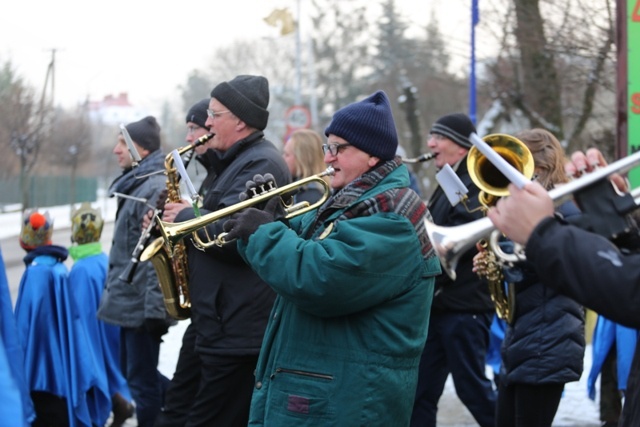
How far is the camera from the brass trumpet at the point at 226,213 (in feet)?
13.0

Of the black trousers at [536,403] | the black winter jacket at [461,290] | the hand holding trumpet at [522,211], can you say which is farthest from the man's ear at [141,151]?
the hand holding trumpet at [522,211]

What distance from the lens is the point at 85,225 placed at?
6766mm

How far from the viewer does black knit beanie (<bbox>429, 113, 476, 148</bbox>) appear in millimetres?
5629

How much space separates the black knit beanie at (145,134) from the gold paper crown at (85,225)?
0.74 m

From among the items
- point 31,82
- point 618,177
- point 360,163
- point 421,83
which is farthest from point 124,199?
point 421,83

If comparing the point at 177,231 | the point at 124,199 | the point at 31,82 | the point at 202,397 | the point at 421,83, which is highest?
the point at 177,231

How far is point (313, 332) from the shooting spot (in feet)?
11.4

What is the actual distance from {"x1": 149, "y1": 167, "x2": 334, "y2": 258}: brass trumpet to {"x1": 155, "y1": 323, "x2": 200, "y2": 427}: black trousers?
692mm

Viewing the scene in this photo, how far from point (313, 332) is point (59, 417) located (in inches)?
130

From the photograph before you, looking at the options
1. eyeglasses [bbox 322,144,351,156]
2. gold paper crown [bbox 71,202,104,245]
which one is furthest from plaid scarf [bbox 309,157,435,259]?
gold paper crown [bbox 71,202,104,245]

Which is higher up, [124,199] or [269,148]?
[269,148]

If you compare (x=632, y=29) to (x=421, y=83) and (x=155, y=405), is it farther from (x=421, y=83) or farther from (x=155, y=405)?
(x=421, y=83)

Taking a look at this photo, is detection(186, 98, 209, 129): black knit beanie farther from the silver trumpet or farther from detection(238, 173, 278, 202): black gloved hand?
the silver trumpet

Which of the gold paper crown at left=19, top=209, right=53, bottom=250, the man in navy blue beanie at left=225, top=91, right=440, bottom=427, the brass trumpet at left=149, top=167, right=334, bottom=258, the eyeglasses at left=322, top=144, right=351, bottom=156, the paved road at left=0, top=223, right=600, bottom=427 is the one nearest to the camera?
the man in navy blue beanie at left=225, top=91, right=440, bottom=427
